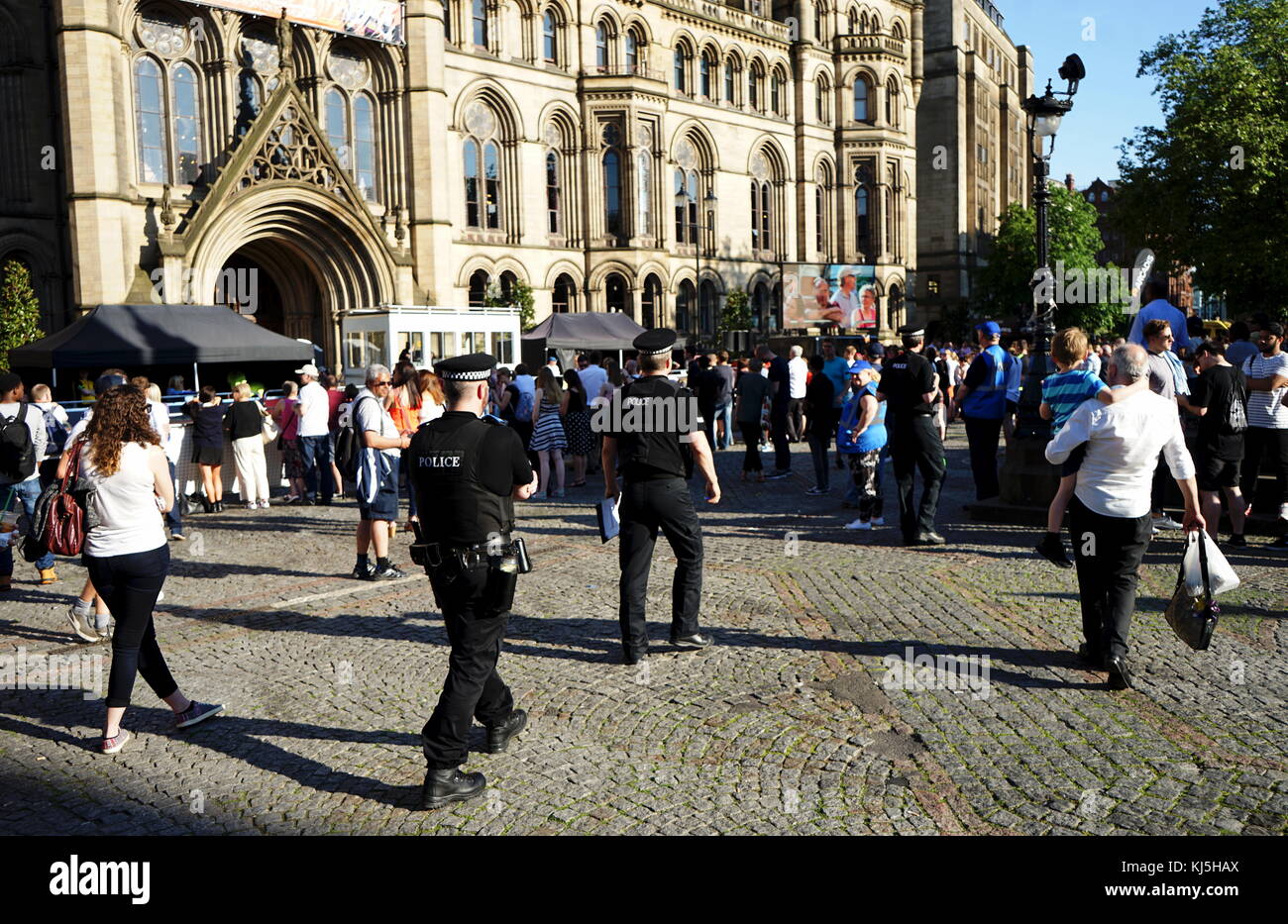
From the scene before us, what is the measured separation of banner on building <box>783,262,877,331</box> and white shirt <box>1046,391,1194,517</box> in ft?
132

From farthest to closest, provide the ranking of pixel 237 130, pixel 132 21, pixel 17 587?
1. pixel 237 130
2. pixel 132 21
3. pixel 17 587

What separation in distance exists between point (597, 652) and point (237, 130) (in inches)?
1014

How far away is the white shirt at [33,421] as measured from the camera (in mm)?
9805

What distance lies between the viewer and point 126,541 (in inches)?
226

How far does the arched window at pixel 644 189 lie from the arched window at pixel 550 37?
4339 mm

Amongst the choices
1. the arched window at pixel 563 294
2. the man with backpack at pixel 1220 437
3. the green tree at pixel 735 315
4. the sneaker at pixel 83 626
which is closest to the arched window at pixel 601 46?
the arched window at pixel 563 294

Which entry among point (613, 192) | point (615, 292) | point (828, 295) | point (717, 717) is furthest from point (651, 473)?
point (828, 295)

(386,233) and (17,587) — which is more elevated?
(386,233)

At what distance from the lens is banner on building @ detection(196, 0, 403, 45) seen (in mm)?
28312

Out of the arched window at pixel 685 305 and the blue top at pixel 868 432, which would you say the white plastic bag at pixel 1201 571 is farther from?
the arched window at pixel 685 305

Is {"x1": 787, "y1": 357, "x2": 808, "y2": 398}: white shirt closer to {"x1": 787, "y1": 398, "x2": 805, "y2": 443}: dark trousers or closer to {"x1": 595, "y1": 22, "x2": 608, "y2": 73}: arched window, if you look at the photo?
{"x1": 787, "y1": 398, "x2": 805, "y2": 443}: dark trousers
